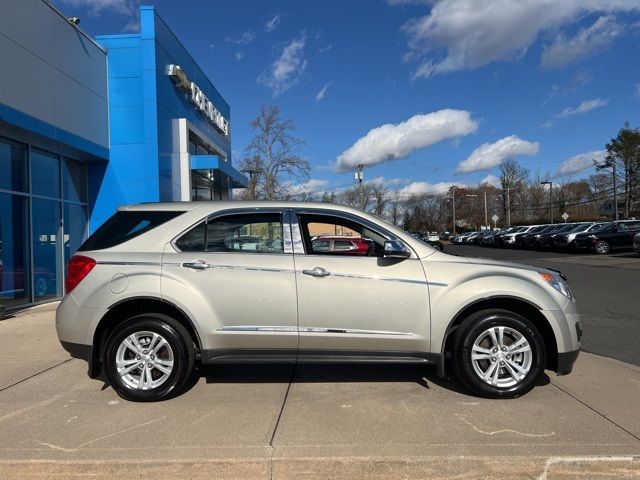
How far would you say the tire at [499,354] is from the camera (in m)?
4.44

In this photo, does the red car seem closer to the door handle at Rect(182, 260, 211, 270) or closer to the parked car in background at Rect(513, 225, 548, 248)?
the door handle at Rect(182, 260, 211, 270)

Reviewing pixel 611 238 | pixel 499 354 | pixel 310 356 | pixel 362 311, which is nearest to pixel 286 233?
pixel 362 311

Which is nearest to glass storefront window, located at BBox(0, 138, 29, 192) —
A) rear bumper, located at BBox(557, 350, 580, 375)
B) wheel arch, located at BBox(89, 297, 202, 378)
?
wheel arch, located at BBox(89, 297, 202, 378)

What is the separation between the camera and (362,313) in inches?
174

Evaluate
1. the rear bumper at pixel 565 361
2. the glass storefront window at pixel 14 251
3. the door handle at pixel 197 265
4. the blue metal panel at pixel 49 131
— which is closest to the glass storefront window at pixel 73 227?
the glass storefront window at pixel 14 251

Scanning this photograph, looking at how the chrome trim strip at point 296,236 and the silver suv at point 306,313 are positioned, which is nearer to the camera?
the silver suv at point 306,313

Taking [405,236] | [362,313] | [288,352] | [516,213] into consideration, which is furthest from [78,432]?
[516,213]

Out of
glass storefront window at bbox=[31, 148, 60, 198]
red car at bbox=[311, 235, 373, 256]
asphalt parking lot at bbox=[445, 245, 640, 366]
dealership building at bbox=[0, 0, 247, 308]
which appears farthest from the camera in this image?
glass storefront window at bbox=[31, 148, 60, 198]

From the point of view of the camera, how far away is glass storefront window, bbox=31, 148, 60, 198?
432 inches

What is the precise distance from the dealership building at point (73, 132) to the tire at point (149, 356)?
6521mm

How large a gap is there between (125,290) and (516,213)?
3854 inches

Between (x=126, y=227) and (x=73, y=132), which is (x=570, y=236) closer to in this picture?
(x=73, y=132)

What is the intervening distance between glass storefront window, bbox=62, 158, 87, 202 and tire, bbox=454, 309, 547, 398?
10.7 m

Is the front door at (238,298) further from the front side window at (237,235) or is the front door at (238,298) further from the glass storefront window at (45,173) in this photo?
the glass storefront window at (45,173)
